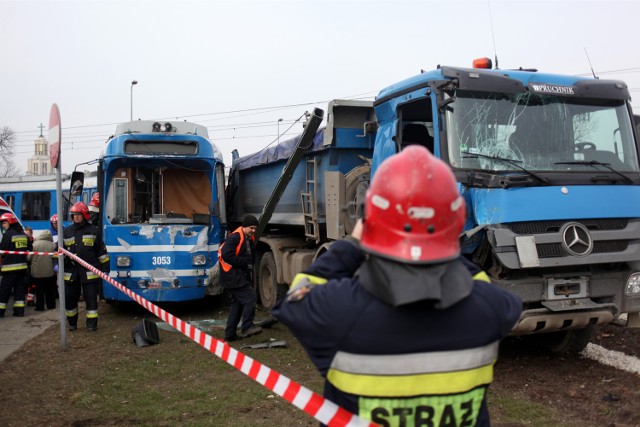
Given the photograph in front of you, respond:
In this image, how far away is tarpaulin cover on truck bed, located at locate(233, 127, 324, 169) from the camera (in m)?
8.08

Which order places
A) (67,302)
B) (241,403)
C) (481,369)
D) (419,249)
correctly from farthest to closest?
(67,302), (241,403), (481,369), (419,249)

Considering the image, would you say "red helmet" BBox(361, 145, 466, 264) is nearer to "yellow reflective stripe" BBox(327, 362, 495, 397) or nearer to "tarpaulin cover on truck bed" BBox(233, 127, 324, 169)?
"yellow reflective stripe" BBox(327, 362, 495, 397)

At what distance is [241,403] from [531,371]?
10.3 ft

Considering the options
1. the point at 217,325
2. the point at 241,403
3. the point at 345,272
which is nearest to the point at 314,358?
the point at 345,272

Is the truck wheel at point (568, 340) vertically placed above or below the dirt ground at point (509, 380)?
above

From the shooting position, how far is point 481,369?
5.80 ft

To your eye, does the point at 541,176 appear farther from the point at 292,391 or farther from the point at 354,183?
the point at 292,391

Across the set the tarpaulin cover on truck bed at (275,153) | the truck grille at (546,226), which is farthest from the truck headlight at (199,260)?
the truck grille at (546,226)

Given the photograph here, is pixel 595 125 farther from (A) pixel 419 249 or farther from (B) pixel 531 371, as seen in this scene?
(A) pixel 419 249

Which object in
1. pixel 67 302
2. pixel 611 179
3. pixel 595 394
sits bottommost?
pixel 595 394

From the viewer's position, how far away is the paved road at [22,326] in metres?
7.95

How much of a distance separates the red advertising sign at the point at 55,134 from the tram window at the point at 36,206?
46.3 feet

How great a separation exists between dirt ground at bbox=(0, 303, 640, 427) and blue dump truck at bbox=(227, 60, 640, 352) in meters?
0.60

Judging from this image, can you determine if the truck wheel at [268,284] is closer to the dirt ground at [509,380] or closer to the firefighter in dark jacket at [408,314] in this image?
the dirt ground at [509,380]
